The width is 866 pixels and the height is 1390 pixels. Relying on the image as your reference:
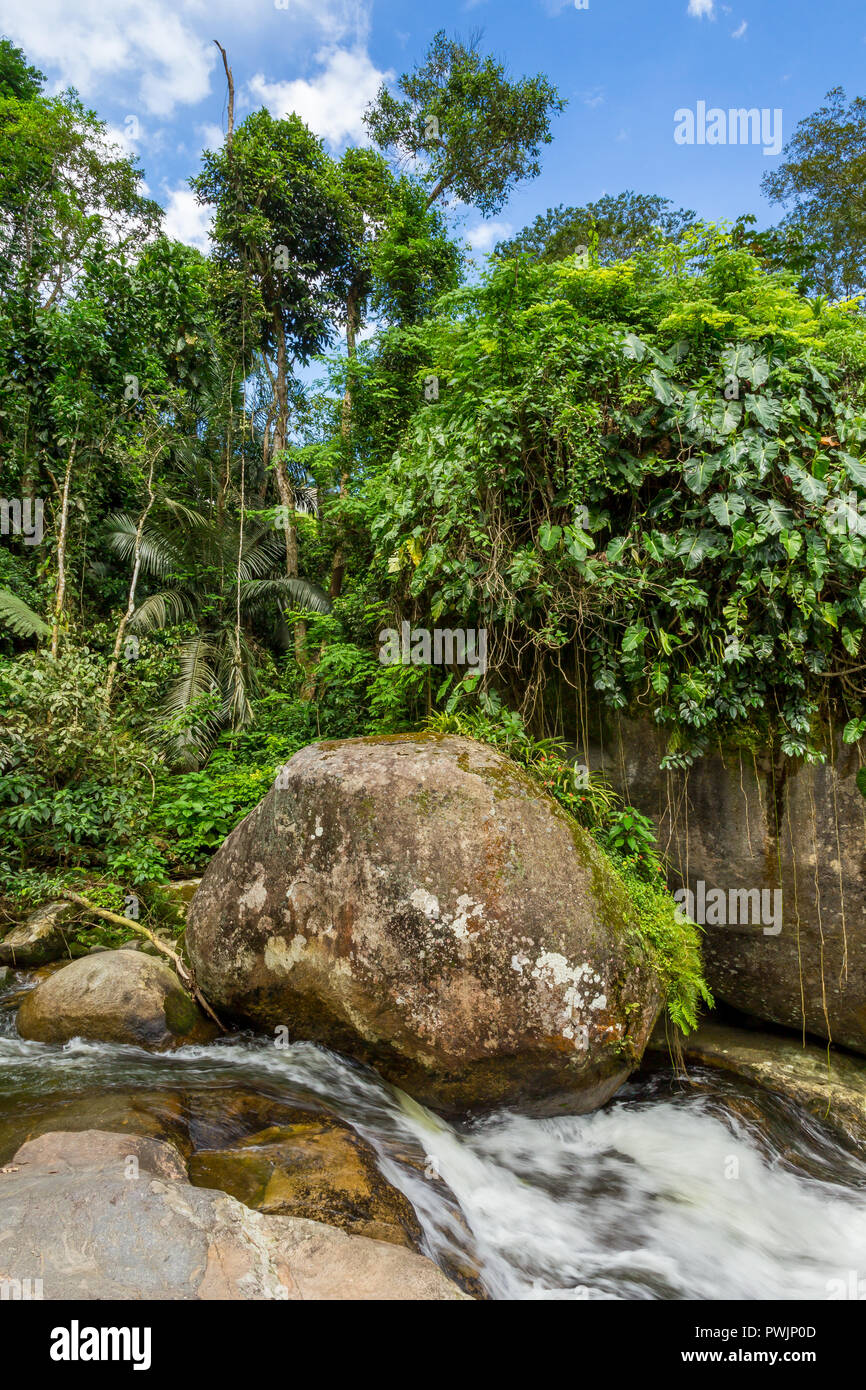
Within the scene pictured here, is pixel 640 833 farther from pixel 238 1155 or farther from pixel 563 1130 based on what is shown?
pixel 238 1155

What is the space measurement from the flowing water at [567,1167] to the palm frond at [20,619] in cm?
630

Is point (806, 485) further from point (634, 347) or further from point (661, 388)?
point (634, 347)

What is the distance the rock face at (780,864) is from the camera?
4805mm

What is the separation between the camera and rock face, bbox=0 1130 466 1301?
6.88 ft

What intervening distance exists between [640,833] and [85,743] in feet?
18.7

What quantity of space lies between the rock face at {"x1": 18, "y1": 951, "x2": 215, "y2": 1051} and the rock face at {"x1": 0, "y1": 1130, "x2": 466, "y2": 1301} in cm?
161

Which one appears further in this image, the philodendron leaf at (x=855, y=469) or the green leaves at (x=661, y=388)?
the green leaves at (x=661, y=388)

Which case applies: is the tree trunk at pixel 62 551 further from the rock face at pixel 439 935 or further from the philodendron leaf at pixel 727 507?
the philodendron leaf at pixel 727 507

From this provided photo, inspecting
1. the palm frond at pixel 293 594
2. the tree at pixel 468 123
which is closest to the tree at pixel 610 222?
the tree at pixel 468 123

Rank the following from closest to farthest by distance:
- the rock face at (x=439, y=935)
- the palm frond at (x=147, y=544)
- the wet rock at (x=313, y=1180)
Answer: the wet rock at (x=313, y=1180) → the rock face at (x=439, y=935) → the palm frond at (x=147, y=544)

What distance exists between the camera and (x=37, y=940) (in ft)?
18.3

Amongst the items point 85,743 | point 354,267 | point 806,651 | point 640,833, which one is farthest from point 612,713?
point 354,267

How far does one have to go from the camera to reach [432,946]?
3.66 metres

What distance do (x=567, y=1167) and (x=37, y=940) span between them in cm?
455
